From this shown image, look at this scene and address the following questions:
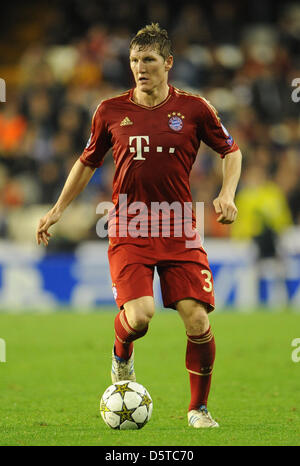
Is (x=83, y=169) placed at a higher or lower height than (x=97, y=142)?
lower

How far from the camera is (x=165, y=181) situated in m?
5.90

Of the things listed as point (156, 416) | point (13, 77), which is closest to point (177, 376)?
point (156, 416)

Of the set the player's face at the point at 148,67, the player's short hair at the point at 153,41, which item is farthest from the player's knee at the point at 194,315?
the player's short hair at the point at 153,41

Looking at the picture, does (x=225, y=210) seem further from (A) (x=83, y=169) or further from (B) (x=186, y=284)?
(A) (x=83, y=169)

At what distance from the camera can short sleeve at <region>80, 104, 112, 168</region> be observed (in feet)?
20.0

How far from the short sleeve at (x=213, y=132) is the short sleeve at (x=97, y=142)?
631 millimetres

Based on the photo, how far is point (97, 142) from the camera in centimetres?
615

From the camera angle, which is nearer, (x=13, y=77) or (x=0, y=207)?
(x=0, y=207)

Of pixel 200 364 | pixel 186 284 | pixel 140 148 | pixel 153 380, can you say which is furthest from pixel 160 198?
pixel 153 380

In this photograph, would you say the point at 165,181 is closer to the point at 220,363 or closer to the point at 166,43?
the point at 166,43

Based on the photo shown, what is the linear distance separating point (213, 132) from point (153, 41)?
694 millimetres

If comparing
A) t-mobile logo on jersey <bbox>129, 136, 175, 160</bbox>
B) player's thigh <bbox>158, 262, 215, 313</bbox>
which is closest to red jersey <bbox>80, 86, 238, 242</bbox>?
t-mobile logo on jersey <bbox>129, 136, 175, 160</bbox>

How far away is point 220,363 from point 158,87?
3.99 m

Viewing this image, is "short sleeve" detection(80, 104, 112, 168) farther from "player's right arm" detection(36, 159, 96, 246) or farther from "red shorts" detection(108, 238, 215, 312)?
"red shorts" detection(108, 238, 215, 312)
